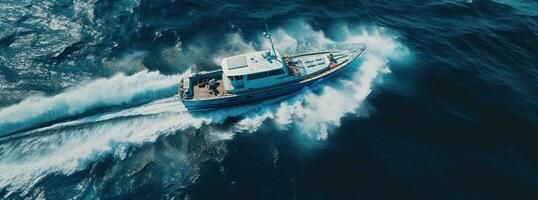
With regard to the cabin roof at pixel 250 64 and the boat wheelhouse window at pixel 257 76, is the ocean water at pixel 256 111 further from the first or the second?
the cabin roof at pixel 250 64

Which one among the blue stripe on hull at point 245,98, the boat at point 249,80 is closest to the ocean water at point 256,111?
the blue stripe on hull at point 245,98

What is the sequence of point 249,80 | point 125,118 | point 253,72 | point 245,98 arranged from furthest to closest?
point 245,98 → point 249,80 → point 253,72 → point 125,118

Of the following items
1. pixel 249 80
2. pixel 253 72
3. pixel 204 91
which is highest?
pixel 253 72

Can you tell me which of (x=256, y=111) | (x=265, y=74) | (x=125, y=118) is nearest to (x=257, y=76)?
(x=265, y=74)

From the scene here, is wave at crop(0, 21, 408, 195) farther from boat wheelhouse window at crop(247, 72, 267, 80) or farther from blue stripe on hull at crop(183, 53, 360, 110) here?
boat wheelhouse window at crop(247, 72, 267, 80)

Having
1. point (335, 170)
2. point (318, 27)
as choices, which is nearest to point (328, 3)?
point (318, 27)

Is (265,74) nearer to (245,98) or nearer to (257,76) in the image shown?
(257,76)

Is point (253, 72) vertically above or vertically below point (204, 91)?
above

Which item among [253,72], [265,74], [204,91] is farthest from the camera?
[204,91]
